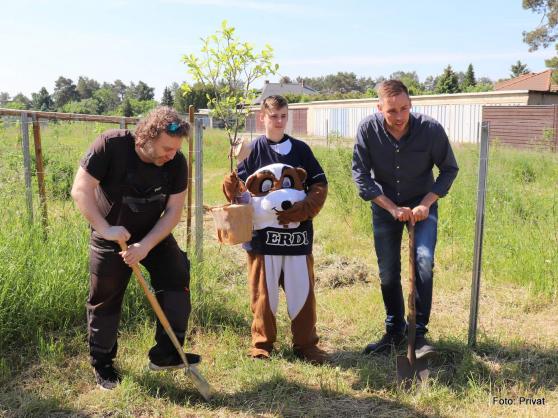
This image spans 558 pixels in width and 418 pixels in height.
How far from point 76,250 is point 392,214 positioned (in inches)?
93.6

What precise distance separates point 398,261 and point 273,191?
1011 mm

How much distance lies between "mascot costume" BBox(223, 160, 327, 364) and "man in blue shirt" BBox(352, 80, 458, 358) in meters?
0.38

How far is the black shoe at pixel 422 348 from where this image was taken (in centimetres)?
326

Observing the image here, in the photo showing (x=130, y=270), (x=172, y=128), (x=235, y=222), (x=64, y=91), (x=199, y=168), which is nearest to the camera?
(x=172, y=128)

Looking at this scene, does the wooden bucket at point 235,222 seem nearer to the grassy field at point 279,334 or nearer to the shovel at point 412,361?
the grassy field at point 279,334

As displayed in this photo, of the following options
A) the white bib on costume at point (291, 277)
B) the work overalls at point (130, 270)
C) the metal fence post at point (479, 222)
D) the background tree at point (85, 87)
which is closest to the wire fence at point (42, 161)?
the white bib on costume at point (291, 277)

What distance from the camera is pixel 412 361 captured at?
127 inches

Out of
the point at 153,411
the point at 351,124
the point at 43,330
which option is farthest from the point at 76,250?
the point at 351,124

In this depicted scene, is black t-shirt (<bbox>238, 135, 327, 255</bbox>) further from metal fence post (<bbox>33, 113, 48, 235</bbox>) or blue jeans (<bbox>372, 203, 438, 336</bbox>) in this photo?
metal fence post (<bbox>33, 113, 48, 235</bbox>)

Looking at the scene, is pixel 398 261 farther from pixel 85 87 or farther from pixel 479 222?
pixel 85 87

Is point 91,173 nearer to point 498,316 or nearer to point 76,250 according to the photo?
point 76,250

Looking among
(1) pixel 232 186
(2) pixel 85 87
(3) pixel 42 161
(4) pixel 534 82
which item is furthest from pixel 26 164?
(2) pixel 85 87

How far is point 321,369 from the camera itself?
11.1ft

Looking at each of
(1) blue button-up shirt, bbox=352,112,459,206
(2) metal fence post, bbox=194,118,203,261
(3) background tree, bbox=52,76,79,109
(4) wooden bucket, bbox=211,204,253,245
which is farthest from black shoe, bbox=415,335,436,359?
(3) background tree, bbox=52,76,79,109
